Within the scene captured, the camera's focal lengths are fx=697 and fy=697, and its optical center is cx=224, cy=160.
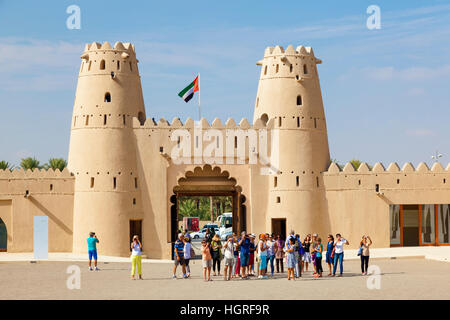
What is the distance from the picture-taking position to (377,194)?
128 ft

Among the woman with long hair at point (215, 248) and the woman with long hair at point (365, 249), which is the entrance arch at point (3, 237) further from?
the woman with long hair at point (365, 249)

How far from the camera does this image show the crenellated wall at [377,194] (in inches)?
1538

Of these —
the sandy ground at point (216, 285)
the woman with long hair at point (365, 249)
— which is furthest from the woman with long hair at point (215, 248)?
the woman with long hair at point (365, 249)

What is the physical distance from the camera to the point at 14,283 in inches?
874

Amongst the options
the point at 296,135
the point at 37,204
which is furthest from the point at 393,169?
the point at 37,204

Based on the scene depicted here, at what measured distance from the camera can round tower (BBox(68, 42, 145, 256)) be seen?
3750cm

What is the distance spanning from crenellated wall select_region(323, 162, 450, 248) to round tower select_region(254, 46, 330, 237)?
2.85 feet

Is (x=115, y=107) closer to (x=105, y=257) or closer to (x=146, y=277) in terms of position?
(x=105, y=257)

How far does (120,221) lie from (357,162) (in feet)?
98.7

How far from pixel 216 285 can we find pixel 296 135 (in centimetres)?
1861

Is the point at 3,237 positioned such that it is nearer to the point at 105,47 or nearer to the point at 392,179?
the point at 105,47
